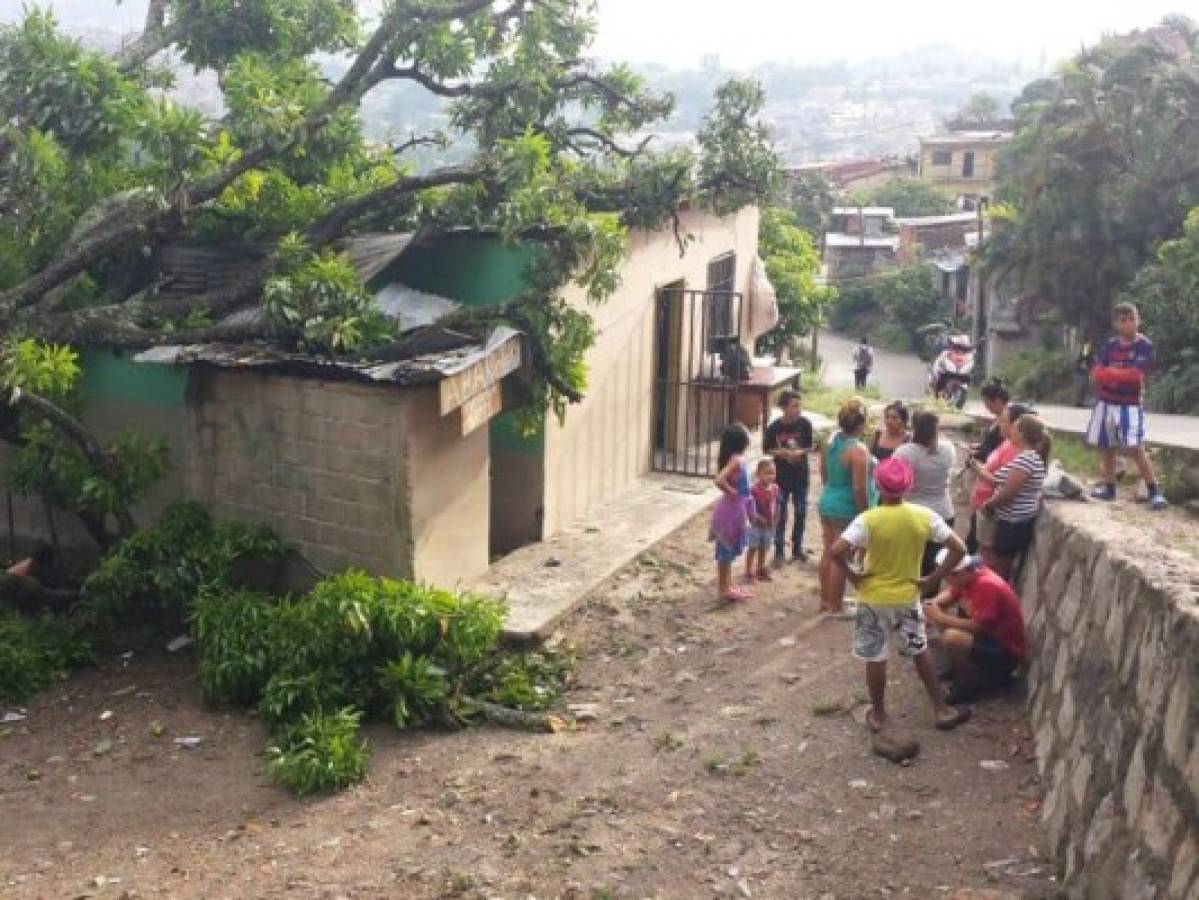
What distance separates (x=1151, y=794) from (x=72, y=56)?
8.63 meters

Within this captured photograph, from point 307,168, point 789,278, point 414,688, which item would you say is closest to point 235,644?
point 414,688

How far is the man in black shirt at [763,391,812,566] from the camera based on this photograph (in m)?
9.45

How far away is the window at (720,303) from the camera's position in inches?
533

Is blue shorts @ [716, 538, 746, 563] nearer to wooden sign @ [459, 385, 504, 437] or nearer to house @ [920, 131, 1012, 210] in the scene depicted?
wooden sign @ [459, 385, 504, 437]

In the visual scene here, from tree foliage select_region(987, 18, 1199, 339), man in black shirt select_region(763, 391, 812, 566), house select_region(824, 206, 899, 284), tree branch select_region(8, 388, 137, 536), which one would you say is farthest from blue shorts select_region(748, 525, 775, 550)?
house select_region(824, 206, 899, 284)

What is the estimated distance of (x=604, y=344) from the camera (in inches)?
445

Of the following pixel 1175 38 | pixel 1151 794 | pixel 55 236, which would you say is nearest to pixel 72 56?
pixel 55 236

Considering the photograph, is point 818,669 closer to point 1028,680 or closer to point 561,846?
point 1028,680

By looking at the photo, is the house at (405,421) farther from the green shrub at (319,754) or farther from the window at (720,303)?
the green shrub at (319,754)

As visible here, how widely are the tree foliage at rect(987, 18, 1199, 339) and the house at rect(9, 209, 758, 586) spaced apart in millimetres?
19327

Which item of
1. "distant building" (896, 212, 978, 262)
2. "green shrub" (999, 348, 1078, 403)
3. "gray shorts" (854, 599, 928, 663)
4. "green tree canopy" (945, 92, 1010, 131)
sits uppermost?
"green tree canopy" (945, 92, 1010, 131)

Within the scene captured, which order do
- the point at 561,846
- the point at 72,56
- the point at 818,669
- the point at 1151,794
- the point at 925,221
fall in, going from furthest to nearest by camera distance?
the point at 925,221 → the point at 72,56 → the point at 818,669 → the point at 561,846 → the point at 1151,794

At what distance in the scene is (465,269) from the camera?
403 inches

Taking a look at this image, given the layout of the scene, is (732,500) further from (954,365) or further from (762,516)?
(954,365)
